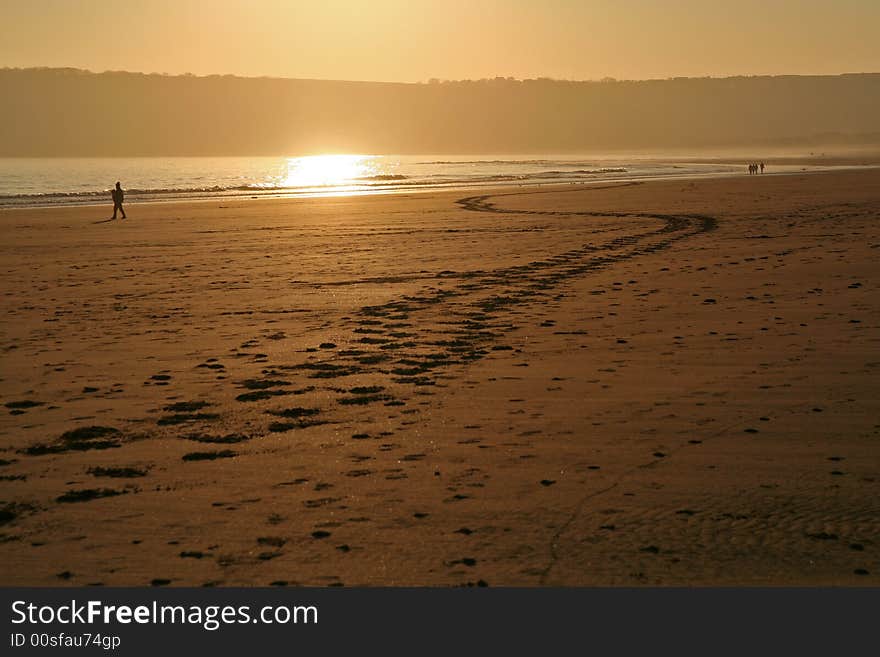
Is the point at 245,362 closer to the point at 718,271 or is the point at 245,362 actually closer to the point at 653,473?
the point at 653,473

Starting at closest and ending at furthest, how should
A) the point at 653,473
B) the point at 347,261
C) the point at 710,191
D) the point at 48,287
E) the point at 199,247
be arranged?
the point at 653,473
the point at 48,287
the point at 347,261
the point at 199,247
the point at 710,191

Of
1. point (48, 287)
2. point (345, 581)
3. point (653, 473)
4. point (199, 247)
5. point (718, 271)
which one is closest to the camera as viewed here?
point (345, 581)

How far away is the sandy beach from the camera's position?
17.6 feet

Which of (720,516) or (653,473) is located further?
(653,473)

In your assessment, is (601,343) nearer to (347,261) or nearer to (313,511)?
(313,511)

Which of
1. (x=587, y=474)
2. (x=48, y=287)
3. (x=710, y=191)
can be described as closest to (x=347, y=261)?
(x=48, y=287)

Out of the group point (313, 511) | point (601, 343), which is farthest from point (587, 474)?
point (601, 343)

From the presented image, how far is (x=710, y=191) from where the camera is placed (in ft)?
136

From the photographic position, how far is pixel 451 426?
770cm

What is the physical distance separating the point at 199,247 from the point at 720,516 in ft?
63.8

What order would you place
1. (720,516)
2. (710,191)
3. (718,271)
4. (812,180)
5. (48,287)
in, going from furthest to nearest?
(812,180) < (710,191) < (48,287) < (718,271) < (720,516)

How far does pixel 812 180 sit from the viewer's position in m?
48.5

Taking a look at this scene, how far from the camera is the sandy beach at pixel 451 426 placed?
17.6ft

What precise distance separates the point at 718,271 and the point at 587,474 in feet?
33.6
